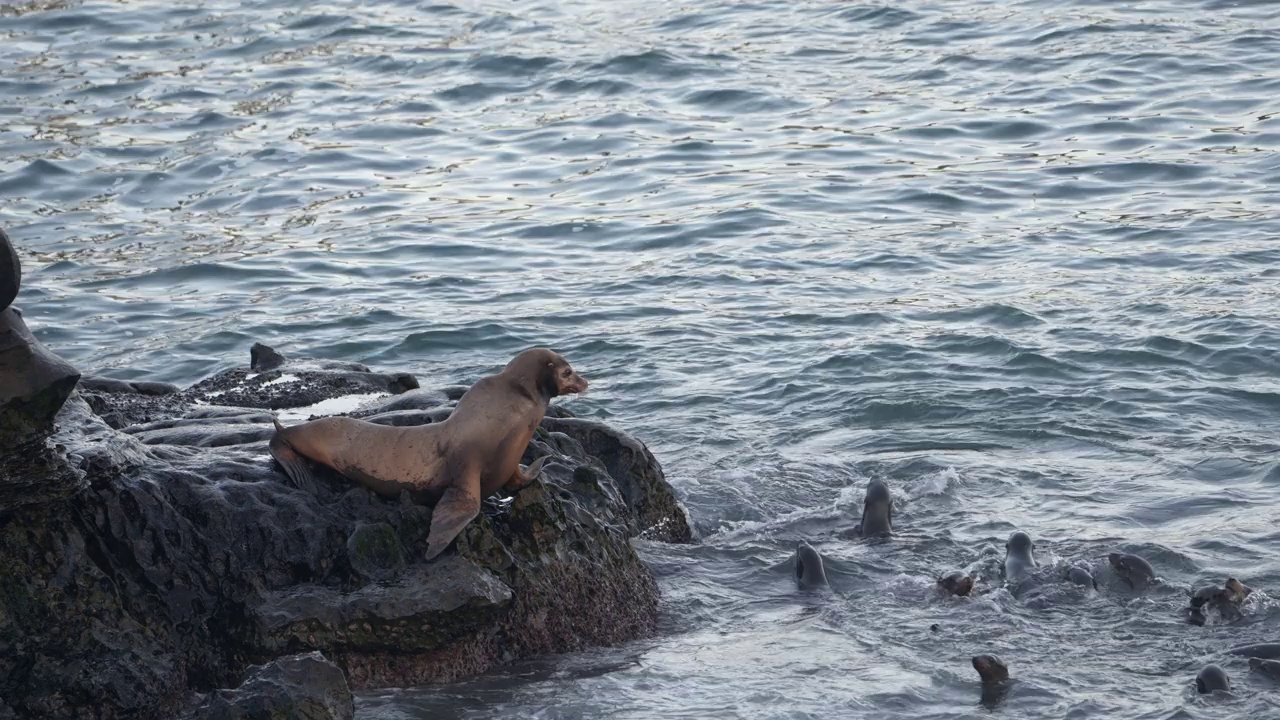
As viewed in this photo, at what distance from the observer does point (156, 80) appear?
22.1m

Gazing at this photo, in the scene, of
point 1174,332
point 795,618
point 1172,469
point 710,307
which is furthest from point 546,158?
point 795,618

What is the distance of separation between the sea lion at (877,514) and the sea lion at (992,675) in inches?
A: 77.8

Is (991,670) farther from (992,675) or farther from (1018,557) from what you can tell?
(1018,557)

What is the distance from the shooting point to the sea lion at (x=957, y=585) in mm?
8148

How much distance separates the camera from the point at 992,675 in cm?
705

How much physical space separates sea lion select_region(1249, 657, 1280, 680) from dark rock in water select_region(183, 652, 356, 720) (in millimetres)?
3939

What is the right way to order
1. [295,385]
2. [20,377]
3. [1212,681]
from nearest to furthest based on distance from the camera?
[20,377] < [1212,681] < [295,385]

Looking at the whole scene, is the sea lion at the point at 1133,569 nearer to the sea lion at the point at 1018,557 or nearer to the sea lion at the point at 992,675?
the sea lion at the point at 1018,557

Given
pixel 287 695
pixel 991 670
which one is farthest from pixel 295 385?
pixel 991 670

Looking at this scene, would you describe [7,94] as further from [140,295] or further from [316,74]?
[140,295]

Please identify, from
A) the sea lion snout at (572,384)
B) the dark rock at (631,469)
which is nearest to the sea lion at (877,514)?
the dark rock at (631,469)

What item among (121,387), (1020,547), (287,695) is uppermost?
(121,387)

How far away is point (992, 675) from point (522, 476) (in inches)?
90.5

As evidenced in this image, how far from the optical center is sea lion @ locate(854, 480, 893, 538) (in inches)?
356
